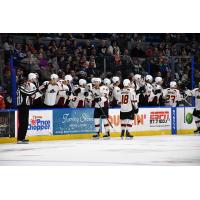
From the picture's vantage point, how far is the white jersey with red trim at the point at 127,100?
11.5 m

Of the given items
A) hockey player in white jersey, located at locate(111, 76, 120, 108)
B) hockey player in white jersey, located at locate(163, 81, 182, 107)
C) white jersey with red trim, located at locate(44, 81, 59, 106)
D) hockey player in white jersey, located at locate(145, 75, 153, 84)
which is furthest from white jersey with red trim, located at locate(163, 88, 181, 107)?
white jersey with red trim, located at locate(44, 81, 59, 106)

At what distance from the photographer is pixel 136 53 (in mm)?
11688

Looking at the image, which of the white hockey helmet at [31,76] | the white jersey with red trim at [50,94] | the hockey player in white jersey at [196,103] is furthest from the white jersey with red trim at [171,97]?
the white hockey helmet at [31,76]

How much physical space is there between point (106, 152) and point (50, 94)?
218 cm

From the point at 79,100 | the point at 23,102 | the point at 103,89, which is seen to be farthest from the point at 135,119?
the point at 23,102

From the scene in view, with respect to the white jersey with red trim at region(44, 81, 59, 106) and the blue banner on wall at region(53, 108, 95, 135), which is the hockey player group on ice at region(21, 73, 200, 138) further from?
the blue banner on wall at region(53, 108, 95, 135)

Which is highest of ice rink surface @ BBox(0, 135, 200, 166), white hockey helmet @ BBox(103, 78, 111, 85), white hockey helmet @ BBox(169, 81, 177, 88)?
white hockey helmet @ BBox(103, 78, 111, 85)

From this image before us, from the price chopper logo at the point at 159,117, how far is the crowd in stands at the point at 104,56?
0.50 metres

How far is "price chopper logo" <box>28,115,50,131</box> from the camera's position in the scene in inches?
430

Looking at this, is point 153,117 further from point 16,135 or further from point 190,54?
point 16,135

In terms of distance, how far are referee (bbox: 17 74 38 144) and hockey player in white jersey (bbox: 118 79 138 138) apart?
4.66 ft

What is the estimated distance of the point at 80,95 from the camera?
11.8 meters
